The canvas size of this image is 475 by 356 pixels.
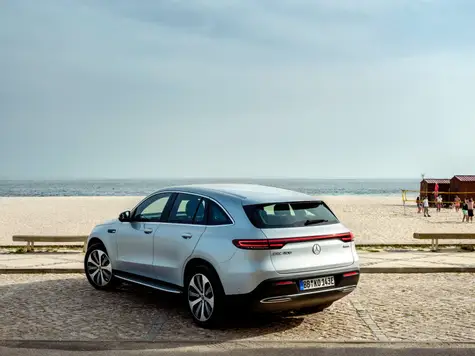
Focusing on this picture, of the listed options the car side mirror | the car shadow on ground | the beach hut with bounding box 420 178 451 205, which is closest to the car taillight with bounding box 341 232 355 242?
the car shadow on ground

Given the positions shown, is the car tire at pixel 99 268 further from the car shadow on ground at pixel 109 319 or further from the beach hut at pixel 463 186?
the beach hut at pixel 463 186

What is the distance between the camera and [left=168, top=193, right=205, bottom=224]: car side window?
748cm

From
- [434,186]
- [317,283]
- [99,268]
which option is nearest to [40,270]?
[99,268]

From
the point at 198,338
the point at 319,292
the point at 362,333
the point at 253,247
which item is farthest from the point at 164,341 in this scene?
the point at 362,333

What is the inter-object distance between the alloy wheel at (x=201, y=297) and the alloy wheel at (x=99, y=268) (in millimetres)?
2387

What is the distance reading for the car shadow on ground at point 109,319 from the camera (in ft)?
22.3

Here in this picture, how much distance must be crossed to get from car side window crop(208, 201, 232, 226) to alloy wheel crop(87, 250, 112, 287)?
2619 mm

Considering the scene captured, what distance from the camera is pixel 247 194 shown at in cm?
732

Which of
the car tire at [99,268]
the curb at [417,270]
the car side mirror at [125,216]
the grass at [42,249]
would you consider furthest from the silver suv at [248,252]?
the grass at [42,249]

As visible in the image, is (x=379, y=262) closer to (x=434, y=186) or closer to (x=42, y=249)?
(x=42, y=249)

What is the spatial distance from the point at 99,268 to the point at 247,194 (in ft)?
10.9

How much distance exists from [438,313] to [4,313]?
569 centimetres

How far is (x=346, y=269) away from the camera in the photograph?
7148 mm

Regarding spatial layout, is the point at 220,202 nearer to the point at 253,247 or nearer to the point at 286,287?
the point at 253,247
